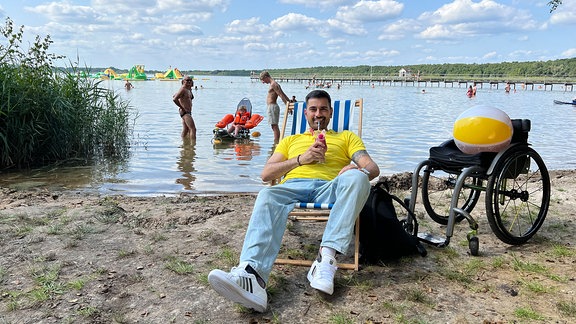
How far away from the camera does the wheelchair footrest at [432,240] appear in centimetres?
353

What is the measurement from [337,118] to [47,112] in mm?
5285

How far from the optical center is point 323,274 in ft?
8.91

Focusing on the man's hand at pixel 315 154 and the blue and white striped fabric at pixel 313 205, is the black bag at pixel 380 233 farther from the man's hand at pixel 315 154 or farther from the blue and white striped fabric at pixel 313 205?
the man's hand at pixel 315 154

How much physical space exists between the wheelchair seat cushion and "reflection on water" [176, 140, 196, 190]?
404 cm

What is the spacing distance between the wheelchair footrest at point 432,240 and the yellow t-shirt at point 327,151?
2.70 feet

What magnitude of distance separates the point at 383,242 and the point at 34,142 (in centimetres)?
644

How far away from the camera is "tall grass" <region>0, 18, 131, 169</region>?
7180mm

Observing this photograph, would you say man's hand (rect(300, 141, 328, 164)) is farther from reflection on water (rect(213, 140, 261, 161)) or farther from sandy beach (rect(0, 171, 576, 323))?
reflection on water (rect(213, 140, 261, 161))

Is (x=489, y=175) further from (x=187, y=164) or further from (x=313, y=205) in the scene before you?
(x=187, y=164)

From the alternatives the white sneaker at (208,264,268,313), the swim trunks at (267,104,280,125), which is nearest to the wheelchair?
the white sneaker at (208,264,268,313)

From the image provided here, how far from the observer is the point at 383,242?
3.19 metres

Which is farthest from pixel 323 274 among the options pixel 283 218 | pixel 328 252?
pixel 283 218

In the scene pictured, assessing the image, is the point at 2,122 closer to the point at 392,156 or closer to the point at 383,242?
the point at 383,242

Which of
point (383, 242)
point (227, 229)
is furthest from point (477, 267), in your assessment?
point (227, 229)
